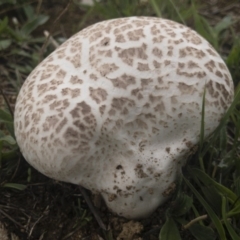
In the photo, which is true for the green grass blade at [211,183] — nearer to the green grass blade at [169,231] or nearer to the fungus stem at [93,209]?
the green grass blade at [169,231]

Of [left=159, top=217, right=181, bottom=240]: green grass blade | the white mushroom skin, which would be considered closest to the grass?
[left=159, top=217, right=181, bottom=240]: green grass blade

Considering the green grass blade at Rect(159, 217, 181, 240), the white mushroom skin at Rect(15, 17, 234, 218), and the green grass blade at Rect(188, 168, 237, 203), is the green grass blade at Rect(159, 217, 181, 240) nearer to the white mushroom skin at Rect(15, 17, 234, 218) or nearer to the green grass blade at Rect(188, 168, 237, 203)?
the white mushroom skin at Rect(15, 17, 234, 218)

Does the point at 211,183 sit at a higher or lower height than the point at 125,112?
lower

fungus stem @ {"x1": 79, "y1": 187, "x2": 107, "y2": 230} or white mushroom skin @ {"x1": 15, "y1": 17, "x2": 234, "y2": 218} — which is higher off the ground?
white mushroom skin @ {"x1": 15, "y1": 17, "x2": 234, "y2": 218}

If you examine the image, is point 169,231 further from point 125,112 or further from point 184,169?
point 125,112

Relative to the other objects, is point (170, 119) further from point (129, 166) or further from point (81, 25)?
point (81, 25)

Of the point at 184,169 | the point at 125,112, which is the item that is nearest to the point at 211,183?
the point at 184,169

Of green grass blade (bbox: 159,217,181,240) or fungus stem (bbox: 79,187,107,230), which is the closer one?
green grass blade (bbox: 159,217,181,240)
